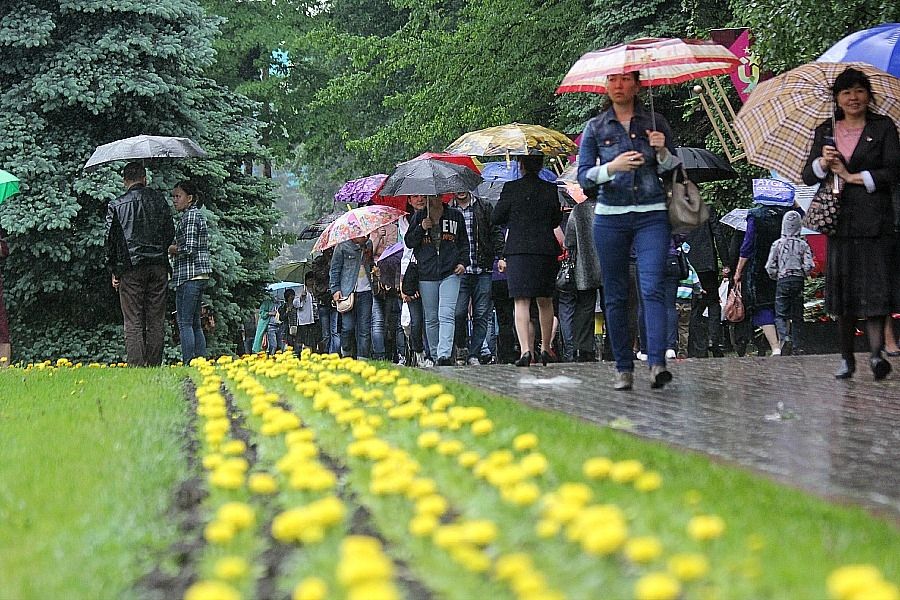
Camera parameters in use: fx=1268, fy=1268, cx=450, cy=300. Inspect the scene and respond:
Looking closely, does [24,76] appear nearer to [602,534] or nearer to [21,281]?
[21,281]

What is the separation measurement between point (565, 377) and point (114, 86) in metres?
11.1

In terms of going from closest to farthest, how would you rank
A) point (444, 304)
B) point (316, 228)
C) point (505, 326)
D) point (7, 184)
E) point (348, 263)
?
point (444, 304) < point (7, 184) < point (505, 326) < point (348, 263) < point (316, 228)

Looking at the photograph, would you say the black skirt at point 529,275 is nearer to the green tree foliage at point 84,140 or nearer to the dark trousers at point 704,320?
the dark trousers at point 704,320

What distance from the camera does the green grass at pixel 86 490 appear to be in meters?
3.74

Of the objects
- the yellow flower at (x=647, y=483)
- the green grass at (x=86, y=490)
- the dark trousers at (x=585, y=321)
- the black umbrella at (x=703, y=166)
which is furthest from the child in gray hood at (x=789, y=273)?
the yellow flower at (x=647, y=483)

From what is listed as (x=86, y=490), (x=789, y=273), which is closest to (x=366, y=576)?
(x=86, y=490)

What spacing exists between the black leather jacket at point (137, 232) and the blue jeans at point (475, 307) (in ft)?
10.7

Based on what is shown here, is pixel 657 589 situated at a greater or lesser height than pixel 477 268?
lesser

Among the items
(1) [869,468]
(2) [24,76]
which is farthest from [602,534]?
(2) [24,76]

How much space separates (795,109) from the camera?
9750 mm

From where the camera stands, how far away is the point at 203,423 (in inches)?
279

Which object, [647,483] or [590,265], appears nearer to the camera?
[647,483]

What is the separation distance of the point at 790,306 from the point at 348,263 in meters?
5.50

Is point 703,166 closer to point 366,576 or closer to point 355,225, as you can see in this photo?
point 355,225
